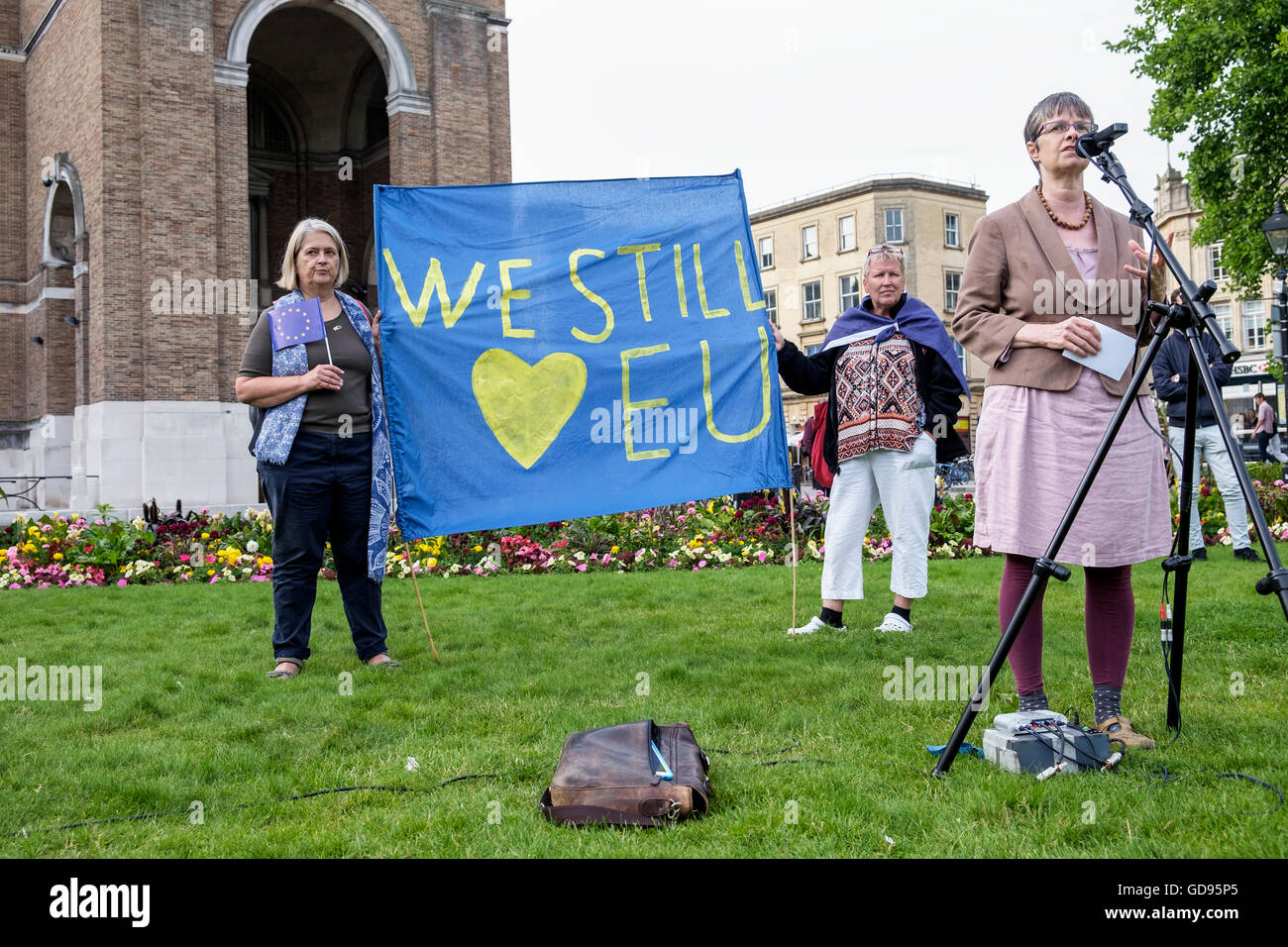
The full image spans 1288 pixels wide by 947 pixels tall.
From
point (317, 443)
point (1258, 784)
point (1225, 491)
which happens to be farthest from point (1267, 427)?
point (317, 443)

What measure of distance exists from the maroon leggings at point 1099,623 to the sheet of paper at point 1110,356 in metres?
0.77

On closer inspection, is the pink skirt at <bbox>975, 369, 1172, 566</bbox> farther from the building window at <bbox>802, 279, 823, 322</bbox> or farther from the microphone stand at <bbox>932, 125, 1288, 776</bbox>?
the building window at <bbox>802, 279, 823, 322</bbox>

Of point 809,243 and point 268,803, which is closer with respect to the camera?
point 268,803

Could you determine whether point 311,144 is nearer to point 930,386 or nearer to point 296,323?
point 296,323

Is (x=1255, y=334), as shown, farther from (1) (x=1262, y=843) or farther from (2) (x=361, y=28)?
(1) (x=1262, y=843)

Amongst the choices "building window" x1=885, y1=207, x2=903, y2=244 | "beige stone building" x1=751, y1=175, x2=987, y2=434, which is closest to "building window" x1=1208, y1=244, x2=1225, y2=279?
"beige stone building" x1=751, y1=175, x2=987, y2=434

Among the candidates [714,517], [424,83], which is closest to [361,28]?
[424,83]

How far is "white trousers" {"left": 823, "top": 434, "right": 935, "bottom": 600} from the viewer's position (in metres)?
6.86

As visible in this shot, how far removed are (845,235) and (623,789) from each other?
56589 millimetres

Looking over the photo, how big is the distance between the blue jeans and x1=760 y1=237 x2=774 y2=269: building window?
2200 inches

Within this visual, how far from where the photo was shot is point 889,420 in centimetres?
680

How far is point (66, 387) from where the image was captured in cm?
2592

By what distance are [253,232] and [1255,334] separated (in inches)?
1953
